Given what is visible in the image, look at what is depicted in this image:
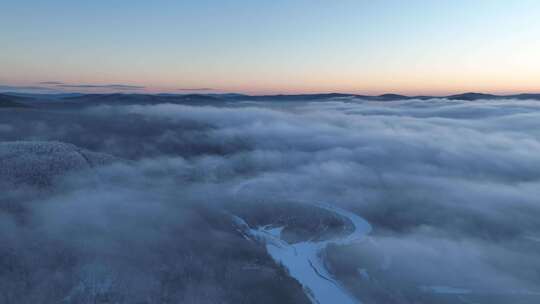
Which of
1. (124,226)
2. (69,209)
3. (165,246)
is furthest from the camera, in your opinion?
(69,209)

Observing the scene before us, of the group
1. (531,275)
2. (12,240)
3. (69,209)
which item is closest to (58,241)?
(12,240)

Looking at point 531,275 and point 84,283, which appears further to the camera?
point 531,275

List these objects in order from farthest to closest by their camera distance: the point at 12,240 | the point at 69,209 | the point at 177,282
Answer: the point at 69,209, the point at 12,240, the point at 177,282

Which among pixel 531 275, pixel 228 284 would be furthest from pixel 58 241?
pixel 531 275

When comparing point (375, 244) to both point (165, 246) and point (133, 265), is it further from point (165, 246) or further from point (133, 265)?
point (133, 265)

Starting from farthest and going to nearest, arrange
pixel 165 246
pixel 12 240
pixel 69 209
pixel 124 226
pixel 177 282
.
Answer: pixel 69 209, pixel 124 226, pixel 165 246, pixel 12 240, pixel 177 282

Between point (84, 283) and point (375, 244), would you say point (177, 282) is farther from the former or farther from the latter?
point (375, 244)

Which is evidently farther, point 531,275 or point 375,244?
point 375,244

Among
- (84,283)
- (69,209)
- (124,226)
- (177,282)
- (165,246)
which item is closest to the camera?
(84,283)
